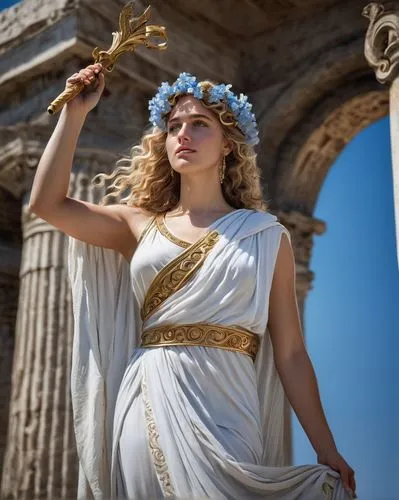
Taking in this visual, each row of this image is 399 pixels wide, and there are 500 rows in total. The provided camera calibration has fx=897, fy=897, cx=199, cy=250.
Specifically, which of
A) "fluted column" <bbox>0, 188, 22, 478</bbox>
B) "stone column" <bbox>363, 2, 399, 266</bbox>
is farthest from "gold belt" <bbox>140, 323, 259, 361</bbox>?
"fluted column" <bbox>0, 188, 22, 478</bbox>

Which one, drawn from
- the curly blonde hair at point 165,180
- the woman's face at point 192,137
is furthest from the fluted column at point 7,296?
the woman's face at point 192,137

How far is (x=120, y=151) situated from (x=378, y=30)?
2.63m

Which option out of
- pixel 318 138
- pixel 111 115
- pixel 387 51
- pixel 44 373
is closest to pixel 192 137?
pixel 387 51

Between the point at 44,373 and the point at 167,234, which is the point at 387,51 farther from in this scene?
the point at 44,373

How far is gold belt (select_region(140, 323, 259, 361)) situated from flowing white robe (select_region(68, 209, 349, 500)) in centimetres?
2

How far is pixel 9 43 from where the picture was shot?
8117mm

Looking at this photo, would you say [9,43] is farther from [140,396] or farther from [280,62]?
[140,396]

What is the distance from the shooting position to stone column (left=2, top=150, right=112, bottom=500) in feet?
21.9

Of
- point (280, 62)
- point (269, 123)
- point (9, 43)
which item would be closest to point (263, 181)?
point (269, 123)

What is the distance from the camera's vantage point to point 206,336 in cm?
304

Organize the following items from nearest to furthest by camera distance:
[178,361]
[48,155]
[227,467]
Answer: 1. [227,467]
2. [178,361]
3. [48,155]

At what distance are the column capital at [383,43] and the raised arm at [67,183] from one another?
2656 mm

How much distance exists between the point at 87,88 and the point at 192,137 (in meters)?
0.43

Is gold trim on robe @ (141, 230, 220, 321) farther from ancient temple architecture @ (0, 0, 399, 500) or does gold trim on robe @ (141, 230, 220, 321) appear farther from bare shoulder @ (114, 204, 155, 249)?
ancient temple architecture @ (0, 0, 399, 500)
